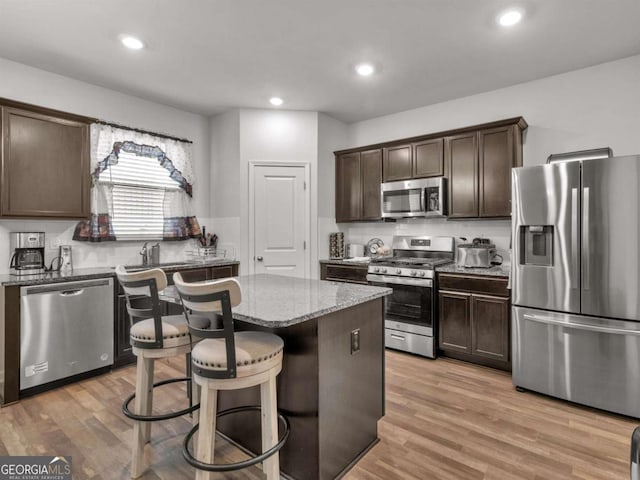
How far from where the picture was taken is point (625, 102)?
3.18 m

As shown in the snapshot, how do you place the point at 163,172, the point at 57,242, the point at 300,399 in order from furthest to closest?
the point at 163,172 < the point at 57,242 < the point at 300,399

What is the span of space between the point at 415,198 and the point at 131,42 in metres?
3.12

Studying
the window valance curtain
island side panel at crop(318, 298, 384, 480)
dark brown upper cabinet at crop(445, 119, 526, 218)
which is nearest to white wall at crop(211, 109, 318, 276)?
the window valance curtain

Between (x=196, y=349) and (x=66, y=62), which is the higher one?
(x=66, y=62)

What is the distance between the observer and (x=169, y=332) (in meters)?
1.89

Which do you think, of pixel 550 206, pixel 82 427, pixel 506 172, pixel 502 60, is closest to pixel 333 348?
pixel 82 427

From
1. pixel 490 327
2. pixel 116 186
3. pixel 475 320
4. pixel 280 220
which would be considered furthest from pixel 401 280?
pixel 116 186

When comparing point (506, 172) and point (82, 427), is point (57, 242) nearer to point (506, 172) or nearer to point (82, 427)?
point (82, 427)

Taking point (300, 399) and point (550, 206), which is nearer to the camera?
point (300, 399)

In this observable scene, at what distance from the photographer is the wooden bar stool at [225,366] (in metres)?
1.42

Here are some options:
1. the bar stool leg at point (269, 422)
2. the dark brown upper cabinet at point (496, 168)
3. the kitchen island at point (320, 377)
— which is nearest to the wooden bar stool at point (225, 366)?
the bar stool leg at point (269, 422)

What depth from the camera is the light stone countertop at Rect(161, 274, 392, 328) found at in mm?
1522

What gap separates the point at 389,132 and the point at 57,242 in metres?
4.02

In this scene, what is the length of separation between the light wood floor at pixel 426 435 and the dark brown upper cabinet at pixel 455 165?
1.81m
